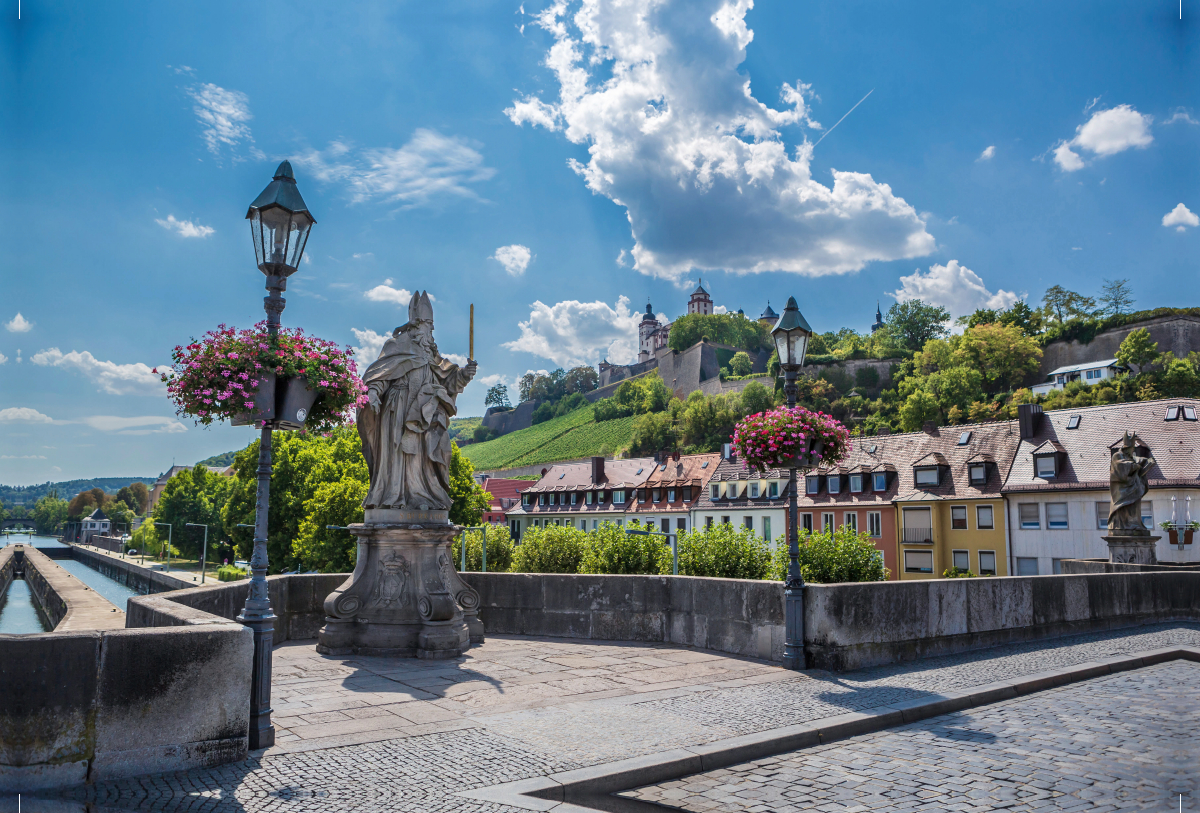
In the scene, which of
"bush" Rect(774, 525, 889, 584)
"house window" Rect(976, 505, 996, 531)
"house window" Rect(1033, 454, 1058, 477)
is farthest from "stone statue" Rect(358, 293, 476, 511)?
"house window" Rect(976, 505, 996, 531)

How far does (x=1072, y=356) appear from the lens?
292 ft

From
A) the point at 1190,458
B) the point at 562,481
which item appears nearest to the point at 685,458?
the point at 562,481

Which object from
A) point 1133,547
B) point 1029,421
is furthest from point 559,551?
point 1029,421

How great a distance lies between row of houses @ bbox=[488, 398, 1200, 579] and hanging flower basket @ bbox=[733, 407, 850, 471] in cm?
2212

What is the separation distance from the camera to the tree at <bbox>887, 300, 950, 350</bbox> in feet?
357

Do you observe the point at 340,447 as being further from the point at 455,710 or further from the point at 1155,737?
the point at 1155,737

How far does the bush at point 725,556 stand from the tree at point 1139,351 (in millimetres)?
82236

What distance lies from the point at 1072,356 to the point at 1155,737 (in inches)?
3805

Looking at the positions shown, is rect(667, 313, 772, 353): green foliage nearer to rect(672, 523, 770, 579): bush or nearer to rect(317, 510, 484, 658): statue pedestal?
rect(672, 523, 770, 579): bush

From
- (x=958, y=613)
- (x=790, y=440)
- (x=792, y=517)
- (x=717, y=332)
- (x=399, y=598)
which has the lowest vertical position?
(x=958, y=613)

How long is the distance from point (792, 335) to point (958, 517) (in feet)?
124

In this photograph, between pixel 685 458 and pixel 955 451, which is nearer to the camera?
pixel 955 451

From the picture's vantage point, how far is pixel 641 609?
10461mm

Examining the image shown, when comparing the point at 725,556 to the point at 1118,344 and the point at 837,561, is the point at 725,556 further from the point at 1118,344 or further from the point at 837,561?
the point at 1118,344
